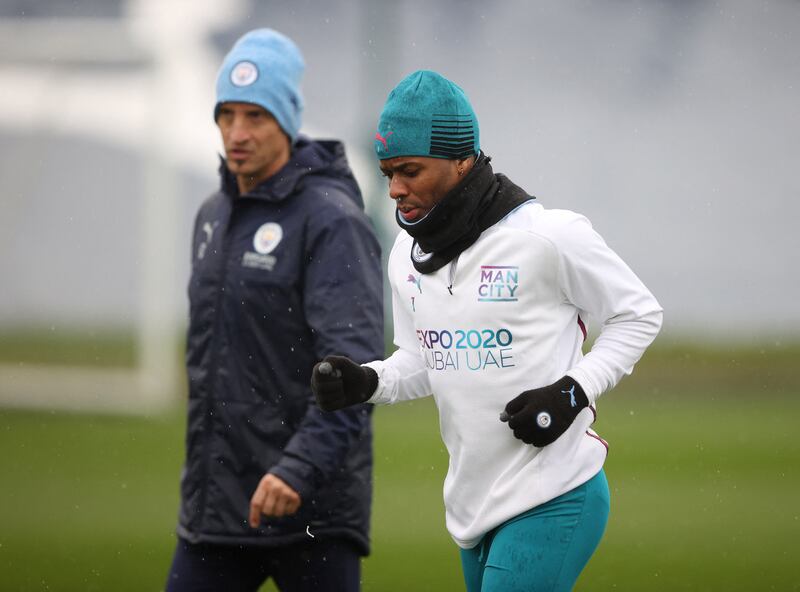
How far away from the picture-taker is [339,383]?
343 centimetres

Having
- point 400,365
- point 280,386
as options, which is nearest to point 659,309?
point 400,365

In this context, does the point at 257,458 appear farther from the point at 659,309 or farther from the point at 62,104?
the point at 62,104

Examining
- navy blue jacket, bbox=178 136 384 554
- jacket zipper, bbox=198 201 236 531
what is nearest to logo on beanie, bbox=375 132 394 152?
navy blue jacket, bbox=178 136 384 554

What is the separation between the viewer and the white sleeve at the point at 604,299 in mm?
3277

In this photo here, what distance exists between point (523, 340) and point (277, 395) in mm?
949

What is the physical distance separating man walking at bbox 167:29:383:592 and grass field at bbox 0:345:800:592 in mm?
3304

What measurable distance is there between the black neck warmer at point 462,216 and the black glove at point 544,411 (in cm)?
43

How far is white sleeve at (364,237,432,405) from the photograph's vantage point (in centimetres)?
357

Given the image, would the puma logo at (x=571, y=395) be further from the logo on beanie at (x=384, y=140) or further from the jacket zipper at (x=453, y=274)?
the logo on beanie at (x=384, y=140)

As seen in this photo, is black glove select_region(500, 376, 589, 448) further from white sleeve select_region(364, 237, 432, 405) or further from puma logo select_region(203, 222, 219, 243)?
puma logo select_region(203, 222, 219, 243)

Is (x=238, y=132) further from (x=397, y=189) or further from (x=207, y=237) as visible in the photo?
(x=397, y=189)

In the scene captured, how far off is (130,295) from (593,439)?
1119 inches

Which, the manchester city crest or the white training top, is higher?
the manchester city crest

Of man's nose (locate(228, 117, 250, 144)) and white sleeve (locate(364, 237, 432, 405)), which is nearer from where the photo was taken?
white sleeve (locate(364, 237, 432, 405))
